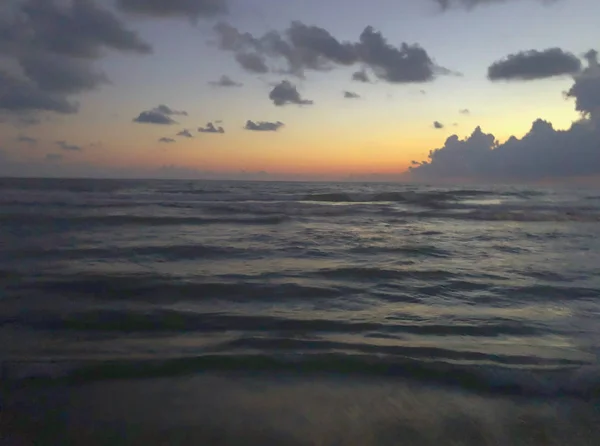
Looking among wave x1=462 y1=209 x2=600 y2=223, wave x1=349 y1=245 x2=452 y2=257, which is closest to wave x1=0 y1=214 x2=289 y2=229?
wave x1=349 y1=245 x2=452 y2=257

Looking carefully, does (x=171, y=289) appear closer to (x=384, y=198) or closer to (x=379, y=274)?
(x=379, y=274)

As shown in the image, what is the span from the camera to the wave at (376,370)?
15.6 feet

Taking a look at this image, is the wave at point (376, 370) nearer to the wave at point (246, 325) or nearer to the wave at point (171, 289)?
the wave at point (246, 325)

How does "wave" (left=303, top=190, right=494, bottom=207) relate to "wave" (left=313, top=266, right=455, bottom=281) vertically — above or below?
above

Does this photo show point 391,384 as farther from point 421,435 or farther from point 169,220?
point 169,220

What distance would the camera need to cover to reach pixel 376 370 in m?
5.09

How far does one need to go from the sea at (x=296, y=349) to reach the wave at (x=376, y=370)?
0.02 meters

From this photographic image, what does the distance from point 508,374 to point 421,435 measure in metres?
1.80

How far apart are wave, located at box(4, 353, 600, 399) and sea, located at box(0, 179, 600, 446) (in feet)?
0.08

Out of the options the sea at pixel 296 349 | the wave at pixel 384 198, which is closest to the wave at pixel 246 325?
the sea at pixel 296 349

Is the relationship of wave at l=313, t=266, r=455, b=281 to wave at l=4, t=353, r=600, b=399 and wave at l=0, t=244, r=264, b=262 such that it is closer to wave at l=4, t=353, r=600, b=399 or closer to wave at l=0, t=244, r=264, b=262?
wave at l=0, t=244, r=264, b=262

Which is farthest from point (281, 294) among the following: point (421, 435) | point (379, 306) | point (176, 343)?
point (421, 435)

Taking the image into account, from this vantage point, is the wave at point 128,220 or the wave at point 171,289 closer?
the wave at point 171,289

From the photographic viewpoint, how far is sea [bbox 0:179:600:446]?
397 cm
